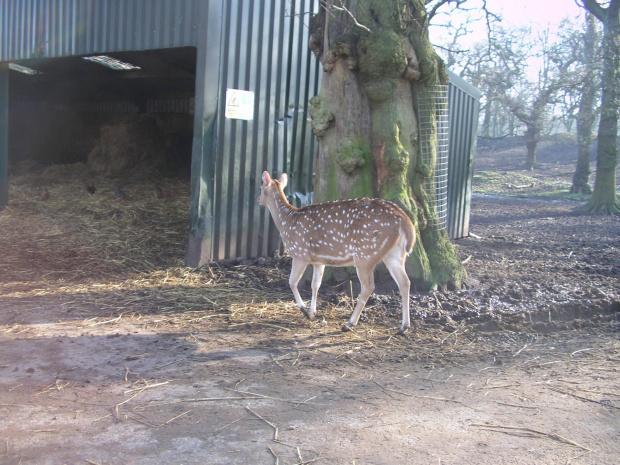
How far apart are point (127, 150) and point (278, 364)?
1052 cm

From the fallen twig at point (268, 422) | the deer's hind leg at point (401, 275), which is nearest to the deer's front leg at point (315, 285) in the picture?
the deer's hind leg at point (401, 275)

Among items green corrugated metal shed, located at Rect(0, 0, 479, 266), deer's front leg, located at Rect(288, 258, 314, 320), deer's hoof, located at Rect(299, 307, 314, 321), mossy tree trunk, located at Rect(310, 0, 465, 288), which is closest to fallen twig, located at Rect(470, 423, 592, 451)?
deer's hoof, located at Rect(299, 307, 314, 321)

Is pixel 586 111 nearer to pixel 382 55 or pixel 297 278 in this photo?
pixel 382 55

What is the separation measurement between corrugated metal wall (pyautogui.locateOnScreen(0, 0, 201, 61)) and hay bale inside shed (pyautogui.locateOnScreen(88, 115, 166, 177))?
4.01m

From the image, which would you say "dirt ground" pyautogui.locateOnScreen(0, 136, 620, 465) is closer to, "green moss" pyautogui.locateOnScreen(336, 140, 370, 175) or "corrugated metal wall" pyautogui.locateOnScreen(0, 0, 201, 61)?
"green moss" pyautogui.locateOnScreen(336, 140, 370, 175)

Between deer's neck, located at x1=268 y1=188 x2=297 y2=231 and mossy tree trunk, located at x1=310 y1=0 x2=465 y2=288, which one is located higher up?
mossy tree trunk, located at x1=310 y1=0 x2=465 y2=288

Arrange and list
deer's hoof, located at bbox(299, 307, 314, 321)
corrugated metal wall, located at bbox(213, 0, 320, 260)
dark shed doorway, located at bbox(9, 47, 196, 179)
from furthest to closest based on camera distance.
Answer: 1. dark shed doorway, located at bbox(9, 47, 196, 179)
2. corrugated metal wall, located at bbox(213, 0, 320, 260)
3. deer's hoof, located at bbox(299, 307, 314, 321)

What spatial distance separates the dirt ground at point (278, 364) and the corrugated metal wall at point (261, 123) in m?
0.61

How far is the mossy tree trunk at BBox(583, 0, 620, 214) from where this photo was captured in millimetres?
15994

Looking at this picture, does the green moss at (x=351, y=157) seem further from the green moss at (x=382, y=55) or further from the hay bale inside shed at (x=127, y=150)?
the hay bale inside shed at (x=127, y=150)

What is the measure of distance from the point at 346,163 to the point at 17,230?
5.56 meters

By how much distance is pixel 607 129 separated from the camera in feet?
57.2

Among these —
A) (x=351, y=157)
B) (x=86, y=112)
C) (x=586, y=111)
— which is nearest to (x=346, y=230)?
(x=351, y=157)

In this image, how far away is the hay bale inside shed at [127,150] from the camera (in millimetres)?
13984
